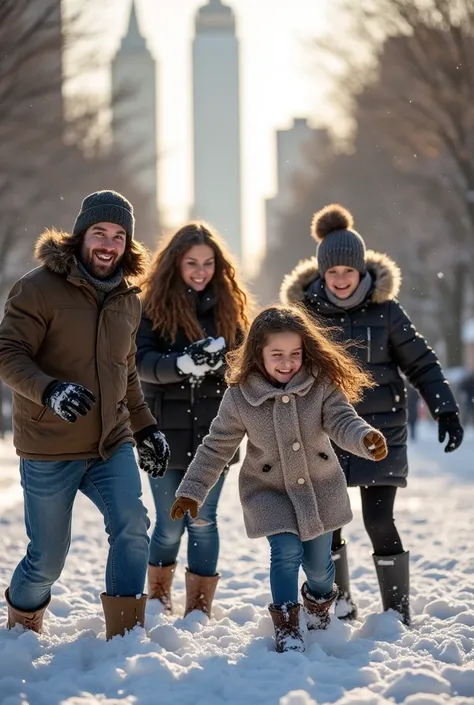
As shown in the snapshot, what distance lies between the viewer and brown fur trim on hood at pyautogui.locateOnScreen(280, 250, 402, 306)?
6078 mm

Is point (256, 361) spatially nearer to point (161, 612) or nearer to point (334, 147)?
point (161, 612)

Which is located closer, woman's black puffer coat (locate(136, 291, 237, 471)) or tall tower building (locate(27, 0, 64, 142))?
woman's black puffer coat (locate(136, 291, 237, 471))

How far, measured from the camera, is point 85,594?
7043 millimetres

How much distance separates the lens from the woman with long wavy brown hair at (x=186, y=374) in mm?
6066

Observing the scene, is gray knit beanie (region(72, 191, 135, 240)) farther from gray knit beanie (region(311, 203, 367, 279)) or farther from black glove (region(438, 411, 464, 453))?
black glove (region(438, 411, 464, 453))

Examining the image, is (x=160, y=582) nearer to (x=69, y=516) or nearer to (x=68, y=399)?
(x=69, y=516)

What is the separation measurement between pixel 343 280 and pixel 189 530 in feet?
4.58

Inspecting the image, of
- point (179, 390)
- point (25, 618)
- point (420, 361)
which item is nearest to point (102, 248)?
point (179, 390)

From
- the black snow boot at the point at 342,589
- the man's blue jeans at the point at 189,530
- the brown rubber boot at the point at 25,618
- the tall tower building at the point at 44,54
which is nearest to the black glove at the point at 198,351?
the man's blue jeans at the point at 189,530

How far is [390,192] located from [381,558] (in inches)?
1290

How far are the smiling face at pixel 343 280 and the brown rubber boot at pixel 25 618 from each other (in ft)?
6.70

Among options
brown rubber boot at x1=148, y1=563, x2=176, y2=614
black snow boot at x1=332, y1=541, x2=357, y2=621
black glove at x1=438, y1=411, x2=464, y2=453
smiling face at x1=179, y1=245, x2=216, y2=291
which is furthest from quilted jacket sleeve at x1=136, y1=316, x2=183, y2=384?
black glove at x1=438, y1=411, x2=464, y2=453

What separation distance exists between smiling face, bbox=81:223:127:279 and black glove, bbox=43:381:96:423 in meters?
0.60

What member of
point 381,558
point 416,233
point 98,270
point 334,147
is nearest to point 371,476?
point 381,558
